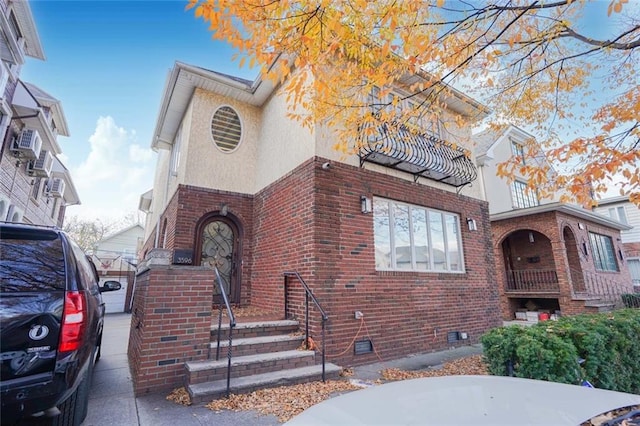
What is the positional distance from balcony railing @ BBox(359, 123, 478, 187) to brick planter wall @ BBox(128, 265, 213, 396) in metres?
4.01

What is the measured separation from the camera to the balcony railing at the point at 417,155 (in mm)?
6316

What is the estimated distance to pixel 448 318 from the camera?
22.9 feet

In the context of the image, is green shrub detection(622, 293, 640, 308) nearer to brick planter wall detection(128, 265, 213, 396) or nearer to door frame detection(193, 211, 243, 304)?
door frame detection(193, 211, 243, 304)

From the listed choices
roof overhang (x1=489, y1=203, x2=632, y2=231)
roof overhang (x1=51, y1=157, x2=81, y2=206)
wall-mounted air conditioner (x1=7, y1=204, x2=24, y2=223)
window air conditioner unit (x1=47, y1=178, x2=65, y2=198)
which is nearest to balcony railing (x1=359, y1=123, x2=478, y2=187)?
roof overhang (x1=489, y1=203, x2=632, y2=231)

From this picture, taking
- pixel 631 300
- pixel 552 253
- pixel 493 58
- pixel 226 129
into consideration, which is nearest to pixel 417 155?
pixel 493 58

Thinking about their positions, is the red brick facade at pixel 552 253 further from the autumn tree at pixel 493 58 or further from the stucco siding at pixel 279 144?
the stucco siding at pixel 279 144

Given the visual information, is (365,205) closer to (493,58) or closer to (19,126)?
(493,58)

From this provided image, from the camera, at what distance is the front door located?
7129 millimetres

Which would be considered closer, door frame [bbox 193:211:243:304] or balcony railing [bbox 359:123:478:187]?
balcony railing [bbox 359:123:478:187]

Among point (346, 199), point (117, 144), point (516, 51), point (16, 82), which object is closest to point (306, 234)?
point (346, 199)

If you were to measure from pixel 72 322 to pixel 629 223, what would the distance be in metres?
27.9

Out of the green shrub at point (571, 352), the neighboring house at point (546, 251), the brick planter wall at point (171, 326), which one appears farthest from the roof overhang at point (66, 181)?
the neighboring house at point (546, 251)

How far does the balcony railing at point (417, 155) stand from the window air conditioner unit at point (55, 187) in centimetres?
1407

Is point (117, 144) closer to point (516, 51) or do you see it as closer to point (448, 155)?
point (448, 155)
